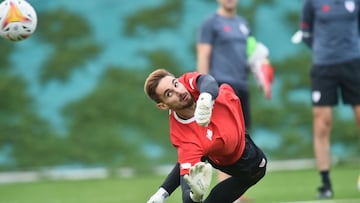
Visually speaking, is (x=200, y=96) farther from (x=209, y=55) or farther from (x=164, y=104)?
(x=209, y=55)

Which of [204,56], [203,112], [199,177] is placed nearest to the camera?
[199,177]

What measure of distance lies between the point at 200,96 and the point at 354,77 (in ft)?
12.0

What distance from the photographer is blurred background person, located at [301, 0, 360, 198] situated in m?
9.16

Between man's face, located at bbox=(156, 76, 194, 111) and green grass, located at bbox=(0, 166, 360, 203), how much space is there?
109 inches

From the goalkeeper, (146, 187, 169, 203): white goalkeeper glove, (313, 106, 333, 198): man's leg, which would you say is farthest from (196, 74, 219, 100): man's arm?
(313, 106, 333, 198): man's leg

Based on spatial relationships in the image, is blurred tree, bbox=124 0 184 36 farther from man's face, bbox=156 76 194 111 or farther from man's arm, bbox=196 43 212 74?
man's face, bbox=156 76 194 111

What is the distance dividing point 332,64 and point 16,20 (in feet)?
10.9

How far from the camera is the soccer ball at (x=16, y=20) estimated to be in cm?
713

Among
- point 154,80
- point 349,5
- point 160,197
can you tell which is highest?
point 349,5

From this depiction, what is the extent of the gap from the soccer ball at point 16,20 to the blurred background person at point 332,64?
3.14 m

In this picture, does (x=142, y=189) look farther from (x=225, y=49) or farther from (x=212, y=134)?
(x=212, y=134)

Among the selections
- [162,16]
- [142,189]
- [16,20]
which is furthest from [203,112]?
[162,16]

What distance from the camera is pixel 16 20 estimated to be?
7.15 m

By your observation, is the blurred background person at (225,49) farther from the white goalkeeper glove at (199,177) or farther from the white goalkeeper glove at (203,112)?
the white goalkeeper glove at (199,177)
